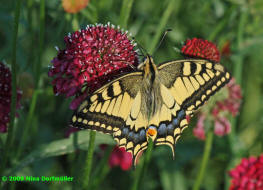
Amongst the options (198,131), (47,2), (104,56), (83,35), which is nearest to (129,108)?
(104,56)

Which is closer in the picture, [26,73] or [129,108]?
[129,108]

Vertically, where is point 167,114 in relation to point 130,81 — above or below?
below

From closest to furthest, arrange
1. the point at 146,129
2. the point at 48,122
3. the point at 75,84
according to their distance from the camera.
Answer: the point at 75,84, the point at 146,129, the point at 48,122

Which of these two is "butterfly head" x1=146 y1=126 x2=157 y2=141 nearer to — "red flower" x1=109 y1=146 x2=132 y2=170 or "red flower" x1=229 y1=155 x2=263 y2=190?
"red flower" x1=229 y1=155 x2=263 y2=190

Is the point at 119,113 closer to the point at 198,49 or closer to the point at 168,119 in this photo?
the point at 168,119

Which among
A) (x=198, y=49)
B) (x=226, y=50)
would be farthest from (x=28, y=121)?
(x=226, y=50)

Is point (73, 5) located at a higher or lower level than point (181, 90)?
higher

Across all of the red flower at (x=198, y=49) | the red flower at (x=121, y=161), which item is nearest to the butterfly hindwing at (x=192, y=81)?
the red flower at (x=198, y=49)

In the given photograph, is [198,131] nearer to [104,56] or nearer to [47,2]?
[104,56]

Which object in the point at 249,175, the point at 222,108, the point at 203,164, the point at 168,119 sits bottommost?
the point at 249,175
